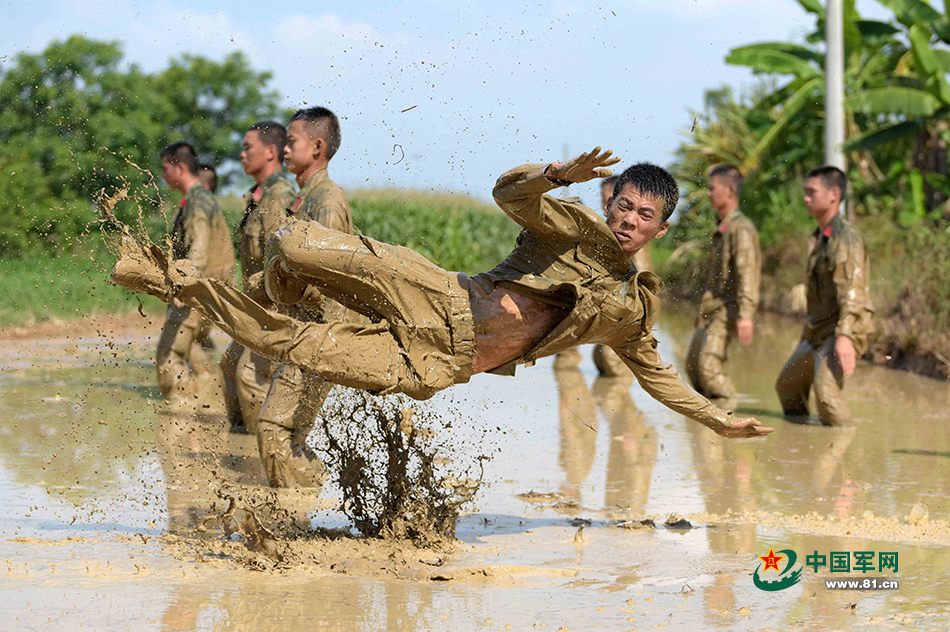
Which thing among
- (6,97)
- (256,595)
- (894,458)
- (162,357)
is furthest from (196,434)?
(6,97)

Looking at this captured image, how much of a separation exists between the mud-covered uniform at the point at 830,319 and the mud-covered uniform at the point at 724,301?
2.25ft

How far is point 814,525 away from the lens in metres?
6.12

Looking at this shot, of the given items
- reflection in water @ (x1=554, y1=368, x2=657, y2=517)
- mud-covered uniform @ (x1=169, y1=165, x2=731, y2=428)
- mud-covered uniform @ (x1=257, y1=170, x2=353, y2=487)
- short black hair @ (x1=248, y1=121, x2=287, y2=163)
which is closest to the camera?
mud-covered uniform @ (x1=169, y1=165, x2=731, y2=428)

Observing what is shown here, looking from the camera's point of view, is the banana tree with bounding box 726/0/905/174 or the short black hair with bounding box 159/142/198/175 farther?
the banana tree with bounding box 726/0/905/174

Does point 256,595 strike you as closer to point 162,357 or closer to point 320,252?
Result: point 320,252

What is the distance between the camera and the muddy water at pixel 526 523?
4.46m

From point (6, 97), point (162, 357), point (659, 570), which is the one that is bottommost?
point (659, 570)

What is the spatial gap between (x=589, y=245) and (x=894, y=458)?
422 centimetres

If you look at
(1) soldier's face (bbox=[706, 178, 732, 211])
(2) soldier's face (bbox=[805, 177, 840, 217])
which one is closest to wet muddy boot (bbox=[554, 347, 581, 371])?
(1) soldier's face (bbox=[706, 178, 732, 211])

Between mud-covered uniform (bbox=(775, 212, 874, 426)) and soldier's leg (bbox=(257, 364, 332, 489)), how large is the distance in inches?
195

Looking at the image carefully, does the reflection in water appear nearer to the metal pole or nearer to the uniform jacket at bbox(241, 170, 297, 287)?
the uniform jacket at bbox(241, 170, 297, 287)

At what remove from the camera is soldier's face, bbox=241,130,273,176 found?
331 inches

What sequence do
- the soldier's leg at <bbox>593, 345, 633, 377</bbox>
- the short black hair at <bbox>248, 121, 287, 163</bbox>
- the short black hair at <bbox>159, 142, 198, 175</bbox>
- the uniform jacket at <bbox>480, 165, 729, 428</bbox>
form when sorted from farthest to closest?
the soldier's leg at <bbox>593, 345, 633, 377</bbox>, the short black hair at <bbox>159, 142, 198, 175</bbox>, the short black hair at <bbox>248, 121, 287, 163</bbox>, the uniform jacket at <bbox>480, 165, 729, 428</bbox>

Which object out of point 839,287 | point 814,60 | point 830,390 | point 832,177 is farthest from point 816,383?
point 814,60
